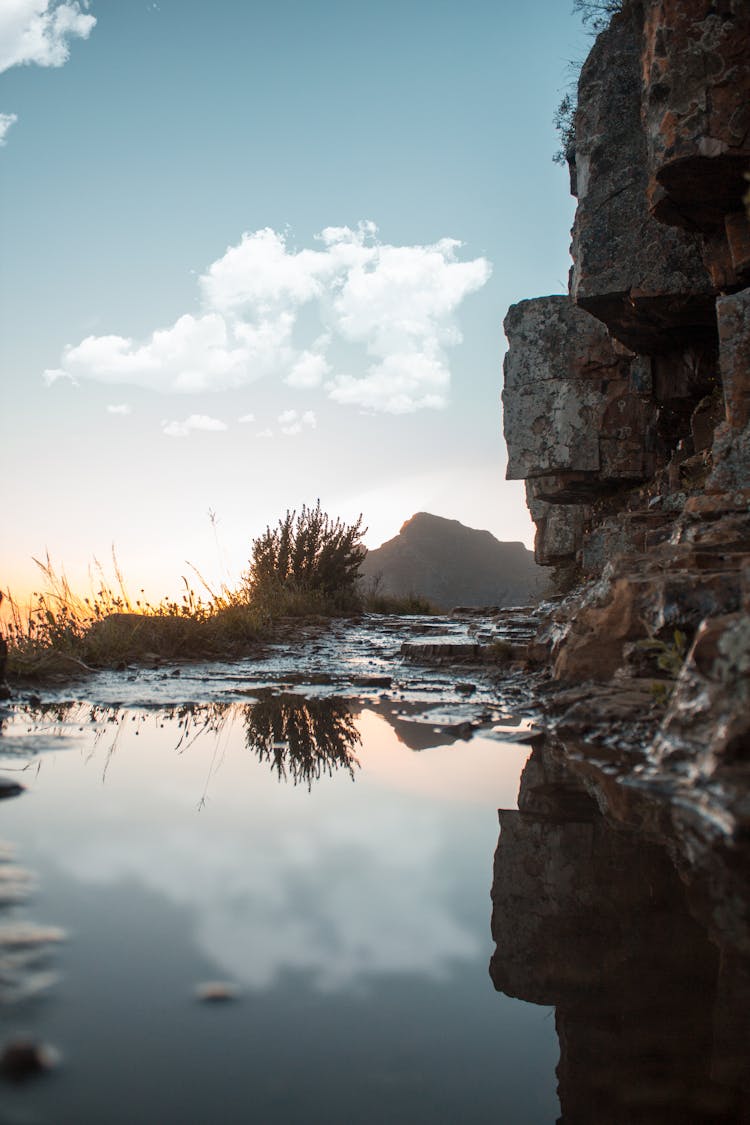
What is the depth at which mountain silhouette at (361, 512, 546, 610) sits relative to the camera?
45812 millimetres

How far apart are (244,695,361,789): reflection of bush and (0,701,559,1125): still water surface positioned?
18 cm

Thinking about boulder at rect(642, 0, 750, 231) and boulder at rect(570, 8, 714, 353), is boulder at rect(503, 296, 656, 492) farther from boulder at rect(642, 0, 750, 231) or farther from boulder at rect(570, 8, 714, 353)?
boulder at rect(642, 0, 750, 231)

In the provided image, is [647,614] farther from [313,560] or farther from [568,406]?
[313,560]

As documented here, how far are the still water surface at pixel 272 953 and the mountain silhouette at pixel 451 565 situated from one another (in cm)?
3941

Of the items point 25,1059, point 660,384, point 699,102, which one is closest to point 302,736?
point 25,1059

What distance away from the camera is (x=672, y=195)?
211 inches

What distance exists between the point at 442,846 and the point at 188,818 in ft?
2.22

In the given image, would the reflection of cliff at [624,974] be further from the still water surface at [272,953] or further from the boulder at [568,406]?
the boulder at [568,406]

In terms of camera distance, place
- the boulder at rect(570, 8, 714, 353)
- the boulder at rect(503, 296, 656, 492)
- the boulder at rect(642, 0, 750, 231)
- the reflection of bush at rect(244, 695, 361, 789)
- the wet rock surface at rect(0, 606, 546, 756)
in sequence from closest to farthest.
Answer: the reflection of bush at rect(244, 695, 361, 789) < the wet rock surface at rect(0, 606, 546, 756) < the boulder at rect(642, 0, 750, 231) < the boulder at rect(570, 8, 714, 353) < the boulder at rect(503, 296, 656, 492)

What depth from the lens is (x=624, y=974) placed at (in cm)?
120

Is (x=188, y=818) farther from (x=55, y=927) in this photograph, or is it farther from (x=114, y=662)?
(x=114, y=662)

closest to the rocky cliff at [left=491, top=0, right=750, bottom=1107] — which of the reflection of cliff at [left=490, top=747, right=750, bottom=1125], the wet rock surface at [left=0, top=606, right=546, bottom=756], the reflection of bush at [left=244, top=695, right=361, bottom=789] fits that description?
the reflection of cliff at [left=490, top=747, right=750, bottom=1125]

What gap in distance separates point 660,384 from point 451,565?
4250 centimetres

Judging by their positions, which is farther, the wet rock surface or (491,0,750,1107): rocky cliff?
the wet rock surface
